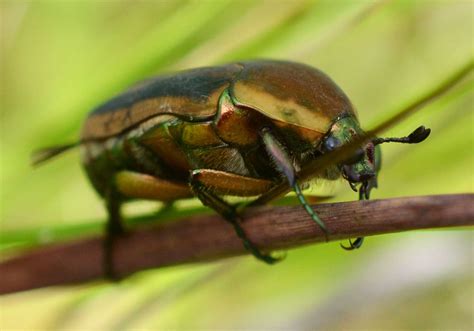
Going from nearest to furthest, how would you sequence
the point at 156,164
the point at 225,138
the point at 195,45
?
1. the point at 225,138
2. the point at 156,164
3. the point at 195,45

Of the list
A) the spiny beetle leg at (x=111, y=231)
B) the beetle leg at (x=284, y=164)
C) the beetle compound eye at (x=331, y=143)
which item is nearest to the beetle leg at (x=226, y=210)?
the beetle leg at (x=284, y=164)

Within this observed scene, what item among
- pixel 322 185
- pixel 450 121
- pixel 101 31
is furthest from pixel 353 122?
pixel 101 31

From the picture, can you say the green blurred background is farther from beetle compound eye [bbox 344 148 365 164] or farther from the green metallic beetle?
beetle compound eye [bbox 344 148 365 164]

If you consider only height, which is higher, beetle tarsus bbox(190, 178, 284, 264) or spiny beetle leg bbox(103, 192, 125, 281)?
beetle tarsus bbox(190, 178, 284, 264)

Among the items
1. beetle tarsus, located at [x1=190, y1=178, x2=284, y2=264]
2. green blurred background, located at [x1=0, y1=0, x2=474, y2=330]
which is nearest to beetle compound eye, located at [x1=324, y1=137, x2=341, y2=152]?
beetle tarsus, located at [x1=190, y1=178, x2=284, y2=264]

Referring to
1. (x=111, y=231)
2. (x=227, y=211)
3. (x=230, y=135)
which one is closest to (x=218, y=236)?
(x=227, y=211)

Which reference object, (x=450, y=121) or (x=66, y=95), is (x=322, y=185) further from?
(x=66, y=95)

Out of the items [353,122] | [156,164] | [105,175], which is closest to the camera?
[353,122]
